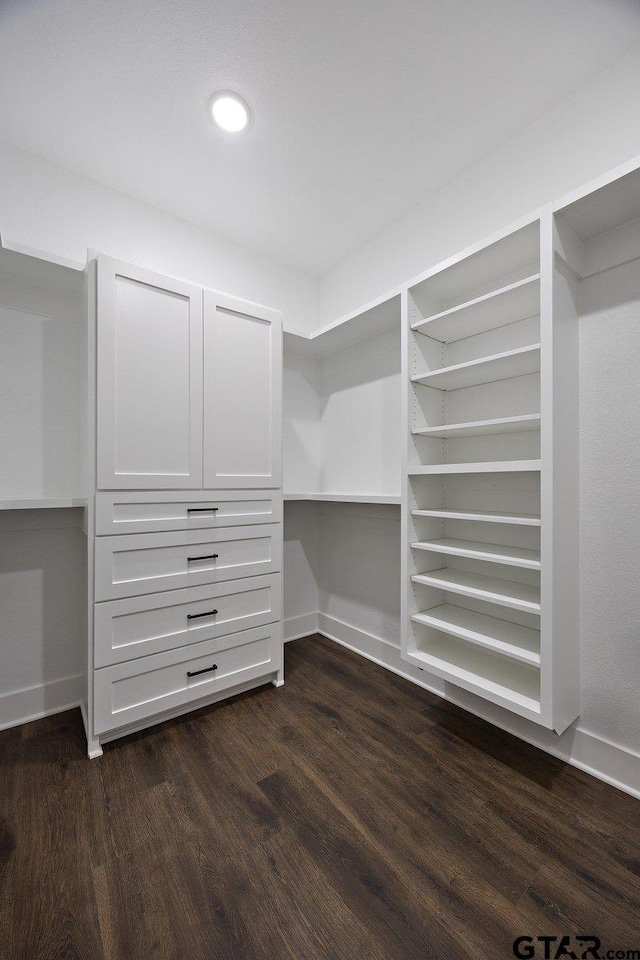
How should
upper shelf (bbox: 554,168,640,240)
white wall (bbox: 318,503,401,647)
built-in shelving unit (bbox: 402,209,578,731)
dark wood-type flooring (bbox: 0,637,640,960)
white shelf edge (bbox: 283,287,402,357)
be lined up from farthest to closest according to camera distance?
white wall (bbox: 318,503,401,647) < white shelf edge (bbox: 283,287,402,357) < built-in shelving unit (bbox: 402,209,578,731) < upper shelf (bbox: 554,168,640,240) < dark wood-type flooring (bbox: 0,637,640,960)

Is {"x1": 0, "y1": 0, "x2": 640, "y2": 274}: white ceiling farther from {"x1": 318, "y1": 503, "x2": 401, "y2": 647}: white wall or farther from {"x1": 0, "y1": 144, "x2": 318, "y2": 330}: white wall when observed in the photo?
{"x1": 318, "y1": 503, "x2": 401, "y2": 647}: white wall

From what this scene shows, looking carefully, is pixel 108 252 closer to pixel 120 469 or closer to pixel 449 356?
pixel 120 469

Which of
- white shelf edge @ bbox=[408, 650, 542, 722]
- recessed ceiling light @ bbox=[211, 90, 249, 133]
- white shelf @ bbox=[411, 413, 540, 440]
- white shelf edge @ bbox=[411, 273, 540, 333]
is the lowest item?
white shelf edge @ bbox=[408, 650, 542, 722]

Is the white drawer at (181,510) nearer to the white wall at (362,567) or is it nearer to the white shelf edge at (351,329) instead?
the white wall at (362,567)

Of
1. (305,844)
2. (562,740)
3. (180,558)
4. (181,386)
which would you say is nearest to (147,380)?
(181,386)

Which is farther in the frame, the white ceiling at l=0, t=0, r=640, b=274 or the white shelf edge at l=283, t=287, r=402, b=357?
the white shelf edge at l=283, t=287, r=402, b=357

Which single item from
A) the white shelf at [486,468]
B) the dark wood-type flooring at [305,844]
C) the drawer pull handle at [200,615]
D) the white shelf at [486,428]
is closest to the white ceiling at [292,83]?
the white shelf at [486,428]

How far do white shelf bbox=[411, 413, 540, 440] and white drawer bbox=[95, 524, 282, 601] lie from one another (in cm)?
103

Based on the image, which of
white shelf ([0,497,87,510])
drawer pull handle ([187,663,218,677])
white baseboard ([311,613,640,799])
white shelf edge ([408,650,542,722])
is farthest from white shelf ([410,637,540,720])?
white shelf ([0,497,87,510])

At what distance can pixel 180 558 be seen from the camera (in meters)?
1.94

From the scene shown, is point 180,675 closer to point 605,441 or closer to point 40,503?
point 40,503

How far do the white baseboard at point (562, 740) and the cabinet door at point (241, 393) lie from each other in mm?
1396

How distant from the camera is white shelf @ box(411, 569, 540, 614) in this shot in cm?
154

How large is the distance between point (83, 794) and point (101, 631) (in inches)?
23.0
